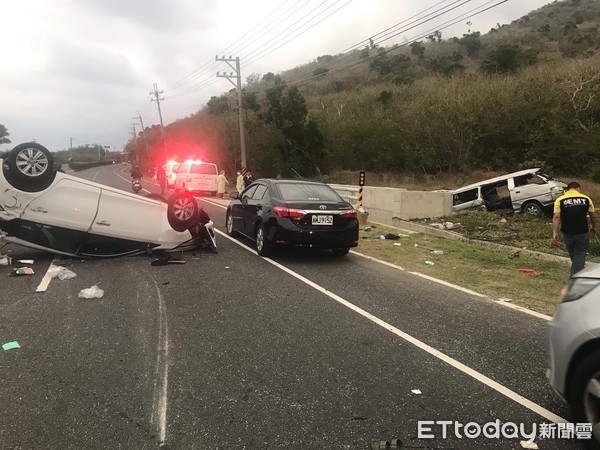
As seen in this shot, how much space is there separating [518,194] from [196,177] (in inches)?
615

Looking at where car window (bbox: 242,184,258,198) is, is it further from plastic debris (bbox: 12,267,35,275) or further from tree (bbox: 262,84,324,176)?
tree (bbox: 262,84,324,176)

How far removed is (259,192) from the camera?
964cm

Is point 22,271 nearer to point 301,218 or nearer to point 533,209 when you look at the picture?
point 301,218

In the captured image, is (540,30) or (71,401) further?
(540,30)

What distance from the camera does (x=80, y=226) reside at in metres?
7.96

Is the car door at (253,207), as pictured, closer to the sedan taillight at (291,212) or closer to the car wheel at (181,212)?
the sedan taillight at (291,212)

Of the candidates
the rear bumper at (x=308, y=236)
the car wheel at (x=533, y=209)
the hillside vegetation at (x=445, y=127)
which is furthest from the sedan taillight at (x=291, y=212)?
the hillside vegetation at (x=445, y=127)

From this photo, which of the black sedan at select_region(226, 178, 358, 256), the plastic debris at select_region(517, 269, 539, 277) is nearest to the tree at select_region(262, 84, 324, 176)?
the black sedan at select_region(226, 178, 358, 256)

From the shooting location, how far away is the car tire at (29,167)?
7.56m

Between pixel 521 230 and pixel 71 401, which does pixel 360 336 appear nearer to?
pixel 71 401

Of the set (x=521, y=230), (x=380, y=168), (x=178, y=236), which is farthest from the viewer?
(x=380, y=168)

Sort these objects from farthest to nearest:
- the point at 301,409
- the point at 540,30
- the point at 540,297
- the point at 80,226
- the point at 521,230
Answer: the point at 540,30, the point at 521,230, the point at 80,226, the point at 540,297, the point at 301,409

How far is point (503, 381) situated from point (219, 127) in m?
43.0

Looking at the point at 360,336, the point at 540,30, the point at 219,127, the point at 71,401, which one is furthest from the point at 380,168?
the point at 540,30
